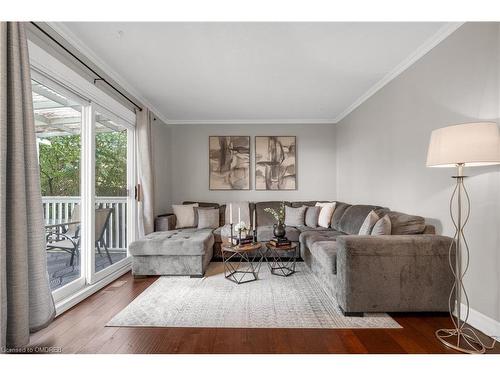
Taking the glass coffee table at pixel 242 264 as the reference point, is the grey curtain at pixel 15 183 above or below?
above

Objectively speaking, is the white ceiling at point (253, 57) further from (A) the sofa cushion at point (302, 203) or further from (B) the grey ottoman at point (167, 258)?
(B) the grey ottoman at point (167, 258)

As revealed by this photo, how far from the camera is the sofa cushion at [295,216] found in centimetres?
448

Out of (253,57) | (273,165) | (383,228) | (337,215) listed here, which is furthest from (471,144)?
(273,165)

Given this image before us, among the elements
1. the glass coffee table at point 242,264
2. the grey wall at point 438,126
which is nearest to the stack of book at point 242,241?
the glass coffee table at point 242,264

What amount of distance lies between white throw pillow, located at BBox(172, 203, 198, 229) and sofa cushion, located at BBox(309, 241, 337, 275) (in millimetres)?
2367

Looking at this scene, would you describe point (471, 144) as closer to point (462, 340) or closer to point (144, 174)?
point (462, 340)

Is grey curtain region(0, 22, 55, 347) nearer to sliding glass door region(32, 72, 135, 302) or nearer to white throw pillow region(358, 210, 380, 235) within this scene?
sliding glass door region(32, 72, 135, 302)

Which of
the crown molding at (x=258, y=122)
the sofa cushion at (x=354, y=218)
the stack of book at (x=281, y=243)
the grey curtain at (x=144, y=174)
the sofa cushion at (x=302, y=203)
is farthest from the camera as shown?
the crown molding at (x=258, y=122)

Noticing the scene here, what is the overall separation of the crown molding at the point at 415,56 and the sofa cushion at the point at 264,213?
2.30m

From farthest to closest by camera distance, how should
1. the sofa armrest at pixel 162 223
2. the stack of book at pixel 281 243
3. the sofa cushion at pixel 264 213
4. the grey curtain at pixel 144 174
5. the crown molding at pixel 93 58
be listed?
the sofa cushion at pixel 264 213, the sofa armrest at pixel 162 223, the grey curtain at pixel 144 174, the stack of book at pixel 281 243, the crown molding at pixel 93 58

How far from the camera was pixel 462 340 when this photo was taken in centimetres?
181
